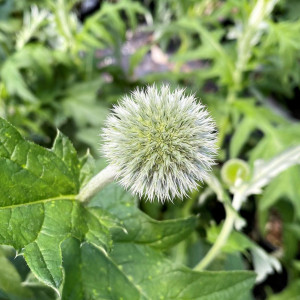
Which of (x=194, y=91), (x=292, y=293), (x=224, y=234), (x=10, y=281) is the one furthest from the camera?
(x=292, y=293)

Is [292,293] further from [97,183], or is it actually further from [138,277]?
[97,183]

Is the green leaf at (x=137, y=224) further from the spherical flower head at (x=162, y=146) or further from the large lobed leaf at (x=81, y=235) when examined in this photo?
the spherical flower head at (x=162, y=146)

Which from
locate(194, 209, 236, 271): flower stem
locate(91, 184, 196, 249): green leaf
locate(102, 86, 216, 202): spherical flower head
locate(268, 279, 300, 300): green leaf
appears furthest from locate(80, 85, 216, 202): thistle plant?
locate(268, 279, 300, 300): green leaf

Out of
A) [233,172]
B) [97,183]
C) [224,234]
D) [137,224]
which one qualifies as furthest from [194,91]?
[97,183]

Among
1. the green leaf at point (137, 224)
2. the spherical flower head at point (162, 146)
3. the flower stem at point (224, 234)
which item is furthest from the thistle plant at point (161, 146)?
the flower stem at point (224, 234)

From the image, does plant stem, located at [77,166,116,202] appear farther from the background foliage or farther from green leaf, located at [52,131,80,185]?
the background foliage
